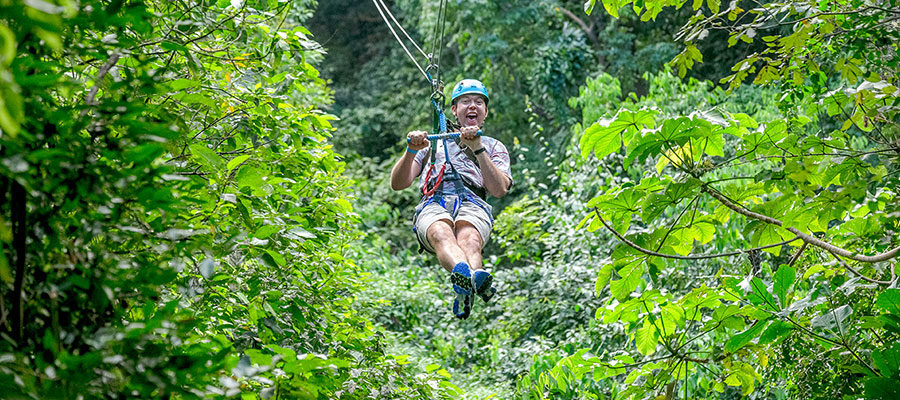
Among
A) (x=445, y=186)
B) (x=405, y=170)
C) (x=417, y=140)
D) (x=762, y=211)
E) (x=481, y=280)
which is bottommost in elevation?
(x=481, y=280)

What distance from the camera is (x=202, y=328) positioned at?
1.83 m

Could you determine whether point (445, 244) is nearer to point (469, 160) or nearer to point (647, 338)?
point (469, 160)

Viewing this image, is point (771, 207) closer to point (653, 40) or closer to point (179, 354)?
point (179, 354)

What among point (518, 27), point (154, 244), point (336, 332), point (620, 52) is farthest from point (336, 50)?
point (154, 244)

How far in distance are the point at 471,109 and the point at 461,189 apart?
1.50ft

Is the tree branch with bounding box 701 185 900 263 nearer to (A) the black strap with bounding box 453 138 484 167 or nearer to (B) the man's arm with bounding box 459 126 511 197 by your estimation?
(B) the man's arm with bounding box 459 126 511 197

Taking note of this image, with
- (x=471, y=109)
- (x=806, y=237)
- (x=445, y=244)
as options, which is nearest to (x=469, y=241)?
(x=445, y=244)

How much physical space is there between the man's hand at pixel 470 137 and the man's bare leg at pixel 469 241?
381 millimetres

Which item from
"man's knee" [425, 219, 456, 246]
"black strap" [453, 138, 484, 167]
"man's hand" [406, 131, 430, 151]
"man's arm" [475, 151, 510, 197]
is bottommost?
"man's knee" [425, 219, 456, 246]

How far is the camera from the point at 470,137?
335 centimetres

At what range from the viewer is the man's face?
13.0 ft

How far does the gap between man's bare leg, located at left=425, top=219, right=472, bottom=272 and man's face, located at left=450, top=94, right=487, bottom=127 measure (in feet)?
1.95

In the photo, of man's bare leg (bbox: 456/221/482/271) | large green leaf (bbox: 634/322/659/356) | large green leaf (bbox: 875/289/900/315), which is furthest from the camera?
man's bare leg (bbox: 456/221/482/271)

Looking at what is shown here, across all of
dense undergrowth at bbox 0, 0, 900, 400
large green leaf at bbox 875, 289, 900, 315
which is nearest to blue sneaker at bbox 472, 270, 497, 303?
dense undergrowth at bbox 0, 0, 900, 400
